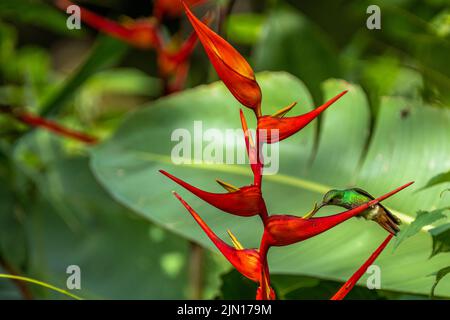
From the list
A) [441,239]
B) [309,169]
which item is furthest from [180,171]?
[441,239]

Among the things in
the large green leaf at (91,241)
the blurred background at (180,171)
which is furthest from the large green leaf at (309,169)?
the large green leaf at (91,241)

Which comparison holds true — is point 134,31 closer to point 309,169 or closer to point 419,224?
point 309,169

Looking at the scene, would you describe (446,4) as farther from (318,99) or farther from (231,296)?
(231,296)

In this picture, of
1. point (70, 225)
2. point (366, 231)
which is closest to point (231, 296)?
point (366, 231)
